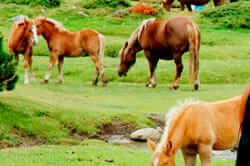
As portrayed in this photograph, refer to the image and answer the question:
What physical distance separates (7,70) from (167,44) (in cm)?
872

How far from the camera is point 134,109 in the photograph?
53.3ft

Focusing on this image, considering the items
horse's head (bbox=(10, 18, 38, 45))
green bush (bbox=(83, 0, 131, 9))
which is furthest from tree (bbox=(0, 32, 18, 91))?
green bush (bbox=(83, 0, 131, 9))

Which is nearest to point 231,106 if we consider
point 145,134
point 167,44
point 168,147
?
point 168,147

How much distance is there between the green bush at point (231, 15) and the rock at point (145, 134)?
21.6 meters

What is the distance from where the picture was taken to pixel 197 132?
8484 mm

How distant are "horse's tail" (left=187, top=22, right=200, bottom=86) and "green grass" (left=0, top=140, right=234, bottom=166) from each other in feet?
27.9

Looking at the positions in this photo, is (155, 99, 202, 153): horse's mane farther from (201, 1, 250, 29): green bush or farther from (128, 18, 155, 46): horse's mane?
(201, 1, 250, 29): green bush

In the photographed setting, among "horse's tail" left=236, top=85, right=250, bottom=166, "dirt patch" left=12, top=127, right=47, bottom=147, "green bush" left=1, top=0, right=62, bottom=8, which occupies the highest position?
"horse's tail" left=236, top=85, right=250, bottom=166

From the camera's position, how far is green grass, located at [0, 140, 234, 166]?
9.82m

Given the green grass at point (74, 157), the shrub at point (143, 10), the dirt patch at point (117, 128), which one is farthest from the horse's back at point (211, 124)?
the shrub at point (143, 10)

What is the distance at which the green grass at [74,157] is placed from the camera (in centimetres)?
982

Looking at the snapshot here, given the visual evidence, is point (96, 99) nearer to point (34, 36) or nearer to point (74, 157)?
point (34, 36)

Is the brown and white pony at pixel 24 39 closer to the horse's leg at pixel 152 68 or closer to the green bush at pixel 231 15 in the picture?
the horse's leg at pixel 152 68

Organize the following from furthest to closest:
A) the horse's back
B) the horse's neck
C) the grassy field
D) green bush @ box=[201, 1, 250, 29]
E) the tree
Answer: green bush @ box=[201, 1, 250, 29], the tree, the grassy field, the horse's neck, the horse's back
